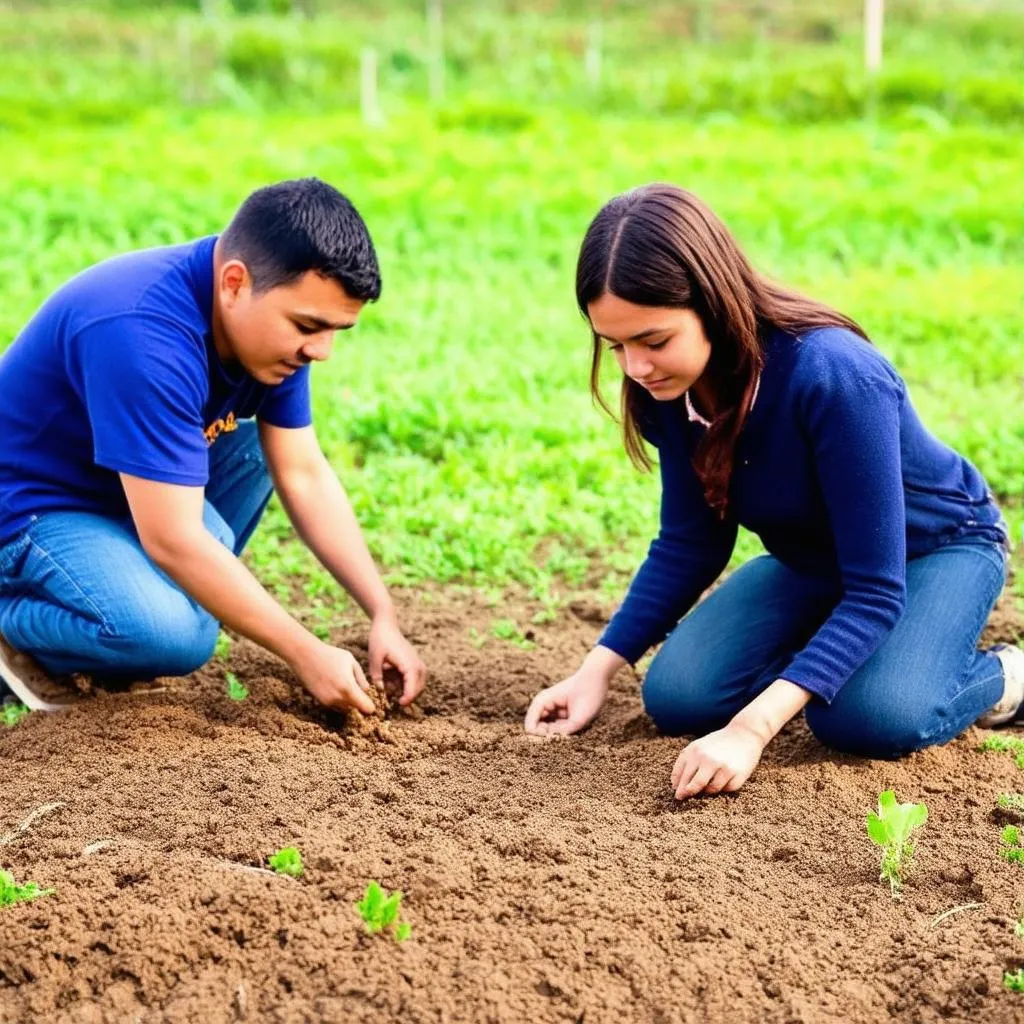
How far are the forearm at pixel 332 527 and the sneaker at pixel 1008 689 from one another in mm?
1556

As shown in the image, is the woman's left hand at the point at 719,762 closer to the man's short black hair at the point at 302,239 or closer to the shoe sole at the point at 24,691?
the man's short black hair at the point at 302,239

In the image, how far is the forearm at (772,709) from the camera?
10.1 ft

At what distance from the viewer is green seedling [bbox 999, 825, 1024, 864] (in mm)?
2895

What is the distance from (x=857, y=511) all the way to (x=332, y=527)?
1448mm

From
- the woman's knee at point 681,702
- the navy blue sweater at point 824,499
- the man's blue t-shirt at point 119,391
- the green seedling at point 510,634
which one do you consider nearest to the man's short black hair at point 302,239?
the man's blue t-shirt at point 119,391

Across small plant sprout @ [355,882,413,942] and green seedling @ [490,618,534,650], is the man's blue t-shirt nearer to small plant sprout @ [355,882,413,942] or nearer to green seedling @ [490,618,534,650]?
green seedling @ [490,618,534,650]

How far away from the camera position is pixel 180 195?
378 inches

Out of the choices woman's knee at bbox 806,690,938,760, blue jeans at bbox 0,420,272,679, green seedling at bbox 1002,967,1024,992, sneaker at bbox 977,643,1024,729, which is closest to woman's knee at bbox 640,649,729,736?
woman's knee at bbox 806,690,938,760

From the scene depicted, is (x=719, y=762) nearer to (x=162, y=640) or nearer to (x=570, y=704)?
(x=570, y=704)

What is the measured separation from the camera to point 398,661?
12.2 ft

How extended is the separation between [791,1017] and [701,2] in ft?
70.3

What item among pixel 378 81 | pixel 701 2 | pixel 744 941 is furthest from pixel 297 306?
pixel 701 2

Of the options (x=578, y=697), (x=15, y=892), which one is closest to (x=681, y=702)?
(x=578, y=697)

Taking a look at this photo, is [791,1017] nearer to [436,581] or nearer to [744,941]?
[744,941]
